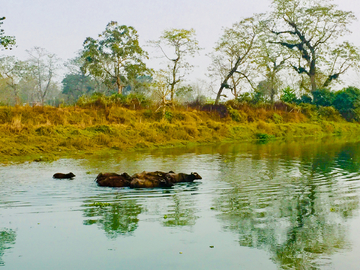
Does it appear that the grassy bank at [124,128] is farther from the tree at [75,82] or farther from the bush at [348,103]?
the tree at [75,82]

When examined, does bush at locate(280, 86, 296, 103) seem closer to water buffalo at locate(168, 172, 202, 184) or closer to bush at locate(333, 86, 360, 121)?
bush at locate(333, 86, 360, 121)

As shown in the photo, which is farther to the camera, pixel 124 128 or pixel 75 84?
pixel 75 84

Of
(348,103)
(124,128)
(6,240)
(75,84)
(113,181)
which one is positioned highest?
(75,84)

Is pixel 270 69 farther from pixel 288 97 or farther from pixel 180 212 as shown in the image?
pixel 180 212

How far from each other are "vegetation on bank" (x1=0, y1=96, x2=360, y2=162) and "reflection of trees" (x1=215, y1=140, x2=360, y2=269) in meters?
8.56

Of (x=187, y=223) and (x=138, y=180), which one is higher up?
(x=138, y=180)

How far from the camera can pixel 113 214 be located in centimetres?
834

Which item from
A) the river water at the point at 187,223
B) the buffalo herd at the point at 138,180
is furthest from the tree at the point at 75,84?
the buffalo herd at the point at 138,180

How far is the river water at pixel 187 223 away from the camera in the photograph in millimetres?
5980

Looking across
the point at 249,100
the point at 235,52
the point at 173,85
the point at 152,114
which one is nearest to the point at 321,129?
the point at 249,100

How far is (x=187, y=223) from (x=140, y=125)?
61.3ft

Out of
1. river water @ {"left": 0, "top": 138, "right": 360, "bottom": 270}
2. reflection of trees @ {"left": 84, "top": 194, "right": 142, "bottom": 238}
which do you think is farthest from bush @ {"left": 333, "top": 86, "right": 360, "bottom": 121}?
reflection of trees @ {"left": 84, "top": 194, "right": 142, "bottom": 238}

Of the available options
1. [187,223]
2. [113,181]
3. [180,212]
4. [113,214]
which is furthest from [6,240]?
[113,181]

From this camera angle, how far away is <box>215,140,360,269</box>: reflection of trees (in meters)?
6.37
